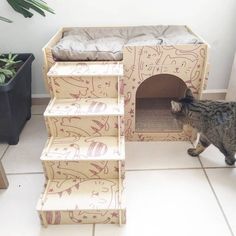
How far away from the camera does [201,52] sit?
50.4 inches

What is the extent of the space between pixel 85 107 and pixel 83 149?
19cm

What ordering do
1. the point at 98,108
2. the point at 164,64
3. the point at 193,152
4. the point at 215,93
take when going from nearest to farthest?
the point at 98,108 → the point at 164,64 → the point at 193,152 → the point at 215,93

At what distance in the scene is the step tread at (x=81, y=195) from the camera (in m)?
1.05

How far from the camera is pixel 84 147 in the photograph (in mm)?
1164

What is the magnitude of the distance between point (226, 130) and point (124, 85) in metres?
0.53

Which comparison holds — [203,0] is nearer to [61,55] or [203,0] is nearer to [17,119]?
[61,55]

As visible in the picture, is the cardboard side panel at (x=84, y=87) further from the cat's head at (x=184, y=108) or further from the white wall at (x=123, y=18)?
the white wall at (x=123, y=18)

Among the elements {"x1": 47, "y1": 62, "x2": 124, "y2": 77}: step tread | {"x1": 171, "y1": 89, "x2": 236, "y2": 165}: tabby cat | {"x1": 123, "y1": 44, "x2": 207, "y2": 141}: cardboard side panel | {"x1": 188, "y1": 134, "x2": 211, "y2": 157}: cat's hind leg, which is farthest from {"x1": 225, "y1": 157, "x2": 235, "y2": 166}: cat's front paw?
{"x1": 47, "y1": 62, "x2": 124, "y2": 77}: step tread

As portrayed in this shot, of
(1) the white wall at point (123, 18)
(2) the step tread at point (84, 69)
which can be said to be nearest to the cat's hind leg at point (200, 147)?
(2) the step tread at point (84, 69)

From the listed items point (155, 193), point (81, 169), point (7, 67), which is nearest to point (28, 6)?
point (7, 67)

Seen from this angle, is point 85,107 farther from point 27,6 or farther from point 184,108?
point 27,6

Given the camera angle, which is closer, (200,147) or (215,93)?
(200,147)

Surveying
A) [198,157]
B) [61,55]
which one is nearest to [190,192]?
[198,157]

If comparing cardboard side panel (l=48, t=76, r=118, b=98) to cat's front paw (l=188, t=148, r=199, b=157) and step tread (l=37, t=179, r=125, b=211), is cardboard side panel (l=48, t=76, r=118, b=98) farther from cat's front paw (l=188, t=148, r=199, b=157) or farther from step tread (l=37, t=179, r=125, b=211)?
cat's front paw (l=188, t=148, r=199, b=157)
